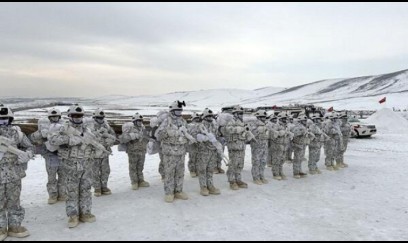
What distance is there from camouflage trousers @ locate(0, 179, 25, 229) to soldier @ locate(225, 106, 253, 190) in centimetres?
542

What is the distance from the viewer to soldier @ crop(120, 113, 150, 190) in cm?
998

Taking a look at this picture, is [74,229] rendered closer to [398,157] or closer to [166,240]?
[166,240]

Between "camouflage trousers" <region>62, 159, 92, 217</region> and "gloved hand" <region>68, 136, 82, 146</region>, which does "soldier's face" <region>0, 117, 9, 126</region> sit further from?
"camouflage trousers" <region>62, 159, 92, 217</region>

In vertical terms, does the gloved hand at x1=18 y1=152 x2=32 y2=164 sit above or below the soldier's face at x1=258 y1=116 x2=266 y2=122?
below

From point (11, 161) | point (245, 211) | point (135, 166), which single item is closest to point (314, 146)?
point (245, 211)

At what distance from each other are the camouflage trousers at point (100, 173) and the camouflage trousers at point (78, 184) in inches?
83.5

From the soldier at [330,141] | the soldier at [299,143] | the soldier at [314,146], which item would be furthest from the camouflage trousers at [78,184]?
the soldier at [330,141]

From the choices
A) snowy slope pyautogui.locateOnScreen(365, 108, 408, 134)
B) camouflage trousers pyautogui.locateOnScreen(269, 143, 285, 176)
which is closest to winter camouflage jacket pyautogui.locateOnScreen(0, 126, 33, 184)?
camouflage trousers pyautogui.locateOnScreen(269, 143, 285, 176)

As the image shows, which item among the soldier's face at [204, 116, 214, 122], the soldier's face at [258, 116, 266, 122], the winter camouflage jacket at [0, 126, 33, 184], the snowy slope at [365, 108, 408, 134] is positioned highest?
the soldier's face at [204, 116, 214, 122]

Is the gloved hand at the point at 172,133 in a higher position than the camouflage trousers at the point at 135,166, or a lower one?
higher

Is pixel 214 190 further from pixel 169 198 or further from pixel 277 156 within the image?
pixel 277 156

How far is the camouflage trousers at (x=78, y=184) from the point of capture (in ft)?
22.9

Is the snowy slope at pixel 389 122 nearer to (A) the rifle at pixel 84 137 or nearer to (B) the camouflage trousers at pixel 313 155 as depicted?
(B) the camouflage trousers at pixel 313 155

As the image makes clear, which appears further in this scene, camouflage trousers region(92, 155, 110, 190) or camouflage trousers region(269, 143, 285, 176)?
camouflage trousers region(269, 143, 285, 176)
